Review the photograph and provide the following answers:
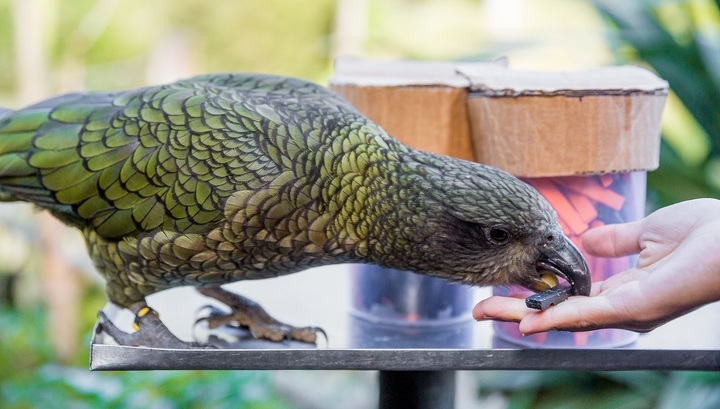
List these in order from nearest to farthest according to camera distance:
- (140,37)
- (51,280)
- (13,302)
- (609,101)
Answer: (609,101), (51,280), (13,302), (140,37)

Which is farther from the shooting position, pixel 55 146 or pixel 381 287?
pixel 381 287

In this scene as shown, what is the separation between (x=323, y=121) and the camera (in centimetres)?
140

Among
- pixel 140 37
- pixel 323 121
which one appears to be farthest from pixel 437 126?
pixel 140 37

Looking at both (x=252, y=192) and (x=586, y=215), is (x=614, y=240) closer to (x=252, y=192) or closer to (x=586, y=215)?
(x=586, y=215)

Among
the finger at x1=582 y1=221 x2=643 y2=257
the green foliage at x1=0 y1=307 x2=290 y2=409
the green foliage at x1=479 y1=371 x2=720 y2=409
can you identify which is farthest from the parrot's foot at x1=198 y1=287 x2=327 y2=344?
the green foliage at x1=479 y1=371 x2=720 y2=409

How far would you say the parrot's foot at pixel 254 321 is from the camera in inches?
57.5

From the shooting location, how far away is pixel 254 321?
1511 millimetres

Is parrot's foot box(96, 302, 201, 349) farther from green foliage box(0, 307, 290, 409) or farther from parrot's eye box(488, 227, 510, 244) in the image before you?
green foliage box(0, 307, 290, 409)

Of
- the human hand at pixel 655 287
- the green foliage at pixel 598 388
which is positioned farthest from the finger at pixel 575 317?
the green foliage at pixel 598 388

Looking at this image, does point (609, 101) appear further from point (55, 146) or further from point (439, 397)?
point (55, 146)

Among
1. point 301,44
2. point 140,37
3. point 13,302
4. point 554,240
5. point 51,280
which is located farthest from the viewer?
point 301,44

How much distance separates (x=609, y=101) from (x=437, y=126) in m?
0.30

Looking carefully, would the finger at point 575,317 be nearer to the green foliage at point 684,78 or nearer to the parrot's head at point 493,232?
the parrot's head at point 493,232

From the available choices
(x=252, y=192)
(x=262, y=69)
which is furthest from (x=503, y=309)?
(x=262, y=69)
